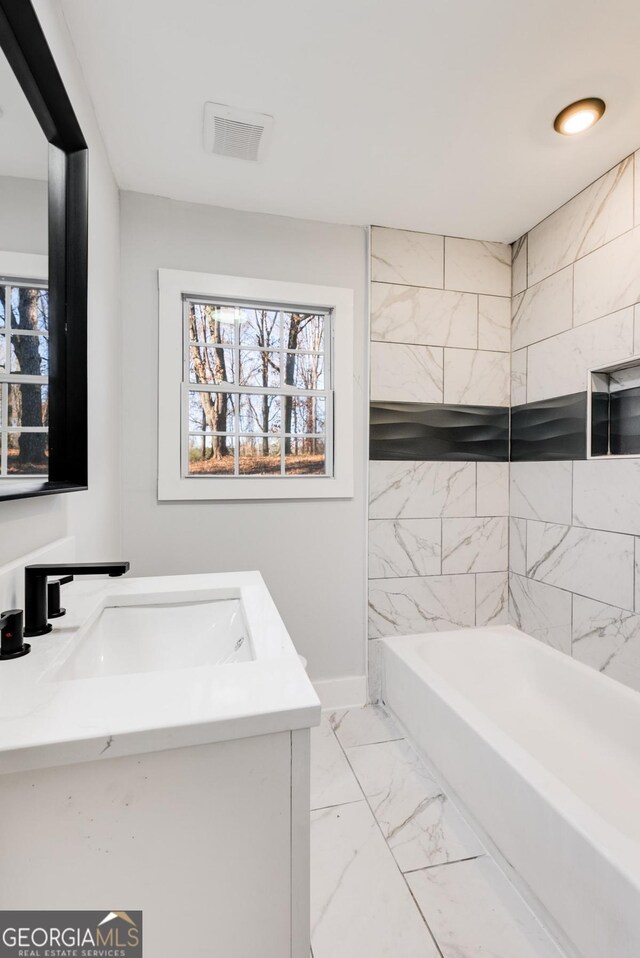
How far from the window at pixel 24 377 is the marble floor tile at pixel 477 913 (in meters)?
1.65

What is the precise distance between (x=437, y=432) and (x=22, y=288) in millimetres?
2069

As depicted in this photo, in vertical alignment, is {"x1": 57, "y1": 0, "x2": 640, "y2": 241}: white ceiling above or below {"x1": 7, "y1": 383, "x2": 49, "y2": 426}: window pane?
above

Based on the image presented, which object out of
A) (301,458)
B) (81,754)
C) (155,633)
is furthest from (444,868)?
(301,458)

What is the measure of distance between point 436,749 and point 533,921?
0.59 meters

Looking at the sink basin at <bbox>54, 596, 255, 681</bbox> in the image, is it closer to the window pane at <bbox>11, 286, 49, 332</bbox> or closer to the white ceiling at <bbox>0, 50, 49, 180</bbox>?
the window pane at <bbox>11, 286, 49, 332</bbox>

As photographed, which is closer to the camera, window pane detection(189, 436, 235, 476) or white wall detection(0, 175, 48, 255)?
white wall detection(0, 175, 48, 255)

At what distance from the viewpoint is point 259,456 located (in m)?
2.38

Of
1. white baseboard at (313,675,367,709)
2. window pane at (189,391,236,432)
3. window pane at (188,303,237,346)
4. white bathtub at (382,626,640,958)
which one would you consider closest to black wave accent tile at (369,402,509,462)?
window pane at (189,391,236,432)

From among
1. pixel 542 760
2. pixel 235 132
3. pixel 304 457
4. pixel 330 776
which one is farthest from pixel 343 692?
pixel 235 132

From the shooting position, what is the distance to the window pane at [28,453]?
2.96ft

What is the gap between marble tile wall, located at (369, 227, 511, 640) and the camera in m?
2.46

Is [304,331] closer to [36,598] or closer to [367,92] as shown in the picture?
[367,92]

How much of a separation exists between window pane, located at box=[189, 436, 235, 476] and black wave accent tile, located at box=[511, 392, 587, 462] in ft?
5.35

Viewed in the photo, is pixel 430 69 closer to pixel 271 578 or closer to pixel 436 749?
pixel 271 578
